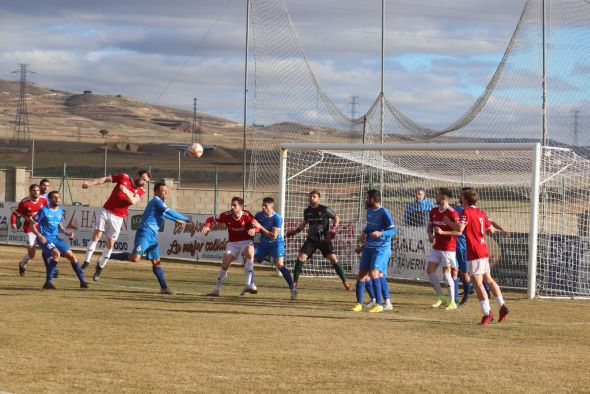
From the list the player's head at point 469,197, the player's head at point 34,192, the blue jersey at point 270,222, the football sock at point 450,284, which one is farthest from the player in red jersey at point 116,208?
the player's head at point 469,197

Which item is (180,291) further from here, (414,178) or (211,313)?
(414,178)

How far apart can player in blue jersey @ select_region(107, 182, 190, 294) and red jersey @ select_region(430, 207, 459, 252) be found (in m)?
4.45

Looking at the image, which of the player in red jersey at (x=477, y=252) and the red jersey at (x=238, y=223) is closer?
the player in red jersey at (x=477, y=252)

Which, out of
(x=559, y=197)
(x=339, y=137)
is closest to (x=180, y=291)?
(x=559, y=197)

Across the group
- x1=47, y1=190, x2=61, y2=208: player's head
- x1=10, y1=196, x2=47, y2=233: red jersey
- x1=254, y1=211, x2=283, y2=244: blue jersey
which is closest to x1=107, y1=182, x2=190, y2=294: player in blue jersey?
x1=254, y1=211, x2=283, y2=244: blue jersey

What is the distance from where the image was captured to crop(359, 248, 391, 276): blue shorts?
1633 centimetres

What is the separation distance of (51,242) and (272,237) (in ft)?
13.9

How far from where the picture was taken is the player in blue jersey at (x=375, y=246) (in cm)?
1633

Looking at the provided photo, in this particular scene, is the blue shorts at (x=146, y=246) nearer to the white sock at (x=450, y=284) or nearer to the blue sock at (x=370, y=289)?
the blue sock at (x=370, y=289)

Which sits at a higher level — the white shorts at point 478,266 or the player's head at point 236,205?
the player's head at point 236,205

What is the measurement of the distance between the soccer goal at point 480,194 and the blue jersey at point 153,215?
19.7 ft

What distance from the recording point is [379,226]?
1639 centimetres

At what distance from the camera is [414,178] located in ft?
84.2

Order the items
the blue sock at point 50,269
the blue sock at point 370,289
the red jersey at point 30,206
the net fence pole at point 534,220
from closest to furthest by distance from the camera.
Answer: the blue sock at point 370,289, the blue sock at point 50,269, the net fence pole at point 534,220, the red jersey at point 30,206
